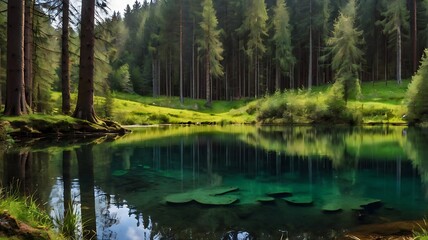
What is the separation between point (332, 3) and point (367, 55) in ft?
35.2

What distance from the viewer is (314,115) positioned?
37.7 meters

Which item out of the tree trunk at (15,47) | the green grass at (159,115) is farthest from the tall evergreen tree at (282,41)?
the tree trunk at (15,47)

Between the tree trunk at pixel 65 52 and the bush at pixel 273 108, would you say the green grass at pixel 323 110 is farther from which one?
the tree trunk at pixel 65 52

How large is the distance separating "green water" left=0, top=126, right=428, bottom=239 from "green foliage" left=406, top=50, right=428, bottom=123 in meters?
19.1

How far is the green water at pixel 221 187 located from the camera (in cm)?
626

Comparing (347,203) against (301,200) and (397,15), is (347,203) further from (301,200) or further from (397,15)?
(397,15)

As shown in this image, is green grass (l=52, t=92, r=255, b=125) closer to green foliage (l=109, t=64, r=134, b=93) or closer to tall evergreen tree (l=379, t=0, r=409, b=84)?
green foliage (l=109, t=64, r=134, b=93)

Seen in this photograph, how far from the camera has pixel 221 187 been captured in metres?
9.27

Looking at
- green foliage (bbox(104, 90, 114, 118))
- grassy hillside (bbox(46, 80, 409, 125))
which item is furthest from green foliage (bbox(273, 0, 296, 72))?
green foliage (bbox(104, 90, 114, 118))

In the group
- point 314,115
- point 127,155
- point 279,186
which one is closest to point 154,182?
point 279,186

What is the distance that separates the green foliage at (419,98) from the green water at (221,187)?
19112mm

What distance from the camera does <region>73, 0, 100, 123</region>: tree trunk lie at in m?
21.2

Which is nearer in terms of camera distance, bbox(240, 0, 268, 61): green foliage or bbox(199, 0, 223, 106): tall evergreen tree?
bbox(199, 0, 223, 106): tall evergreen tree

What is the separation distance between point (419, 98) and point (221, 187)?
28985 millimetres
